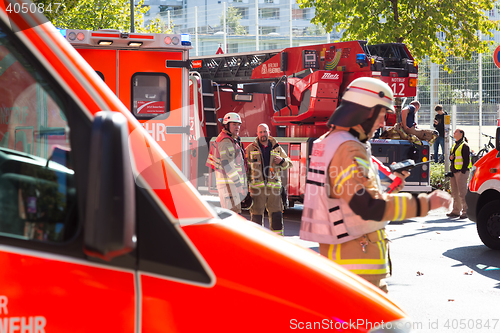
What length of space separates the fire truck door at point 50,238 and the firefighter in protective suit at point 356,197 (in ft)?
5.09

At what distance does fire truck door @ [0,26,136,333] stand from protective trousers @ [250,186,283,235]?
5941 millimetres

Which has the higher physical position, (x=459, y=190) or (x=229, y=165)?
(x=229, y=165)

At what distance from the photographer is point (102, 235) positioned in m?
1.42

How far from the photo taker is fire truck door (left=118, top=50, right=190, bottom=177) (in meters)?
8.48

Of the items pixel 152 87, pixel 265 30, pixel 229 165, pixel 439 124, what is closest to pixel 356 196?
pixel 229 165

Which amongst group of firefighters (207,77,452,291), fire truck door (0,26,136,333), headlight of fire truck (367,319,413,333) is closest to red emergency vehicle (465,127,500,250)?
group of firefighters (207,77,452,291)

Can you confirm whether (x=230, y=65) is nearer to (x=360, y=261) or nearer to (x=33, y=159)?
(x=360, y=261)

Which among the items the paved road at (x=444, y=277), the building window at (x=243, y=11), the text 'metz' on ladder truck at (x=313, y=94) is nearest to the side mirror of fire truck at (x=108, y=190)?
the paved road at (x=444, y=277)

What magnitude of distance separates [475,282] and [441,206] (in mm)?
4082

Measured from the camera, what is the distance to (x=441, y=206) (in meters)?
2.80

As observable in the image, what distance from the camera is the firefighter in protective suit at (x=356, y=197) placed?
279cm

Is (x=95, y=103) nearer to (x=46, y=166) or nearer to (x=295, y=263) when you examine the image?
(x=46, y=166)

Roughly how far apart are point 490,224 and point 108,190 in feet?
24.7

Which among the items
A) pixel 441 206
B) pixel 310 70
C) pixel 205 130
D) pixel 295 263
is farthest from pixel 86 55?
pixel 295 263
